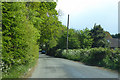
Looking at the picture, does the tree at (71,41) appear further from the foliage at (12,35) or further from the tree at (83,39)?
the foliage at (12,35)

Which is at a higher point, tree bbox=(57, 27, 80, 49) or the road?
tree bbox=(57, 27, 80, 49)

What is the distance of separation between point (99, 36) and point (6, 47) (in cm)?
4251

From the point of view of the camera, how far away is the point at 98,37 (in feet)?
161

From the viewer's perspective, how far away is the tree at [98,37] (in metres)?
48.2

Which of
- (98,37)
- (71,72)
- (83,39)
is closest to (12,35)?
(71,72)

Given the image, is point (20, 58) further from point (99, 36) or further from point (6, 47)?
point (99, 36)

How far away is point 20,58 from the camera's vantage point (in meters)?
10.3

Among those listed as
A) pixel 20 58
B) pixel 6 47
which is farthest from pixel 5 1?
pixel 20 58

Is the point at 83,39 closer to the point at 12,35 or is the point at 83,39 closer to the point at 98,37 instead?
the point at 98,37

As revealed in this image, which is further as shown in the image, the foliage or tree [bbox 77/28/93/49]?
tree [bbox 77/28/93/49]

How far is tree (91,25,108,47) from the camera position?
48234 mm

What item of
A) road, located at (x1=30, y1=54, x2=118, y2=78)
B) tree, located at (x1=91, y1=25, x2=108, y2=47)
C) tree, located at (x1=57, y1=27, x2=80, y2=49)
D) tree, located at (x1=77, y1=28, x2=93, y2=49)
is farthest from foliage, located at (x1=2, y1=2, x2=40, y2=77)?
tree, located at (x1=91, y1=25, x2=108, y2=47)

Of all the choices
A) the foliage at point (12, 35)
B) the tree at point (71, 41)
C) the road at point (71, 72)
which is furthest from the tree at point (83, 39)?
the foliage at point (12, 35)

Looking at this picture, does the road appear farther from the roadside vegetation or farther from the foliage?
the foliage
